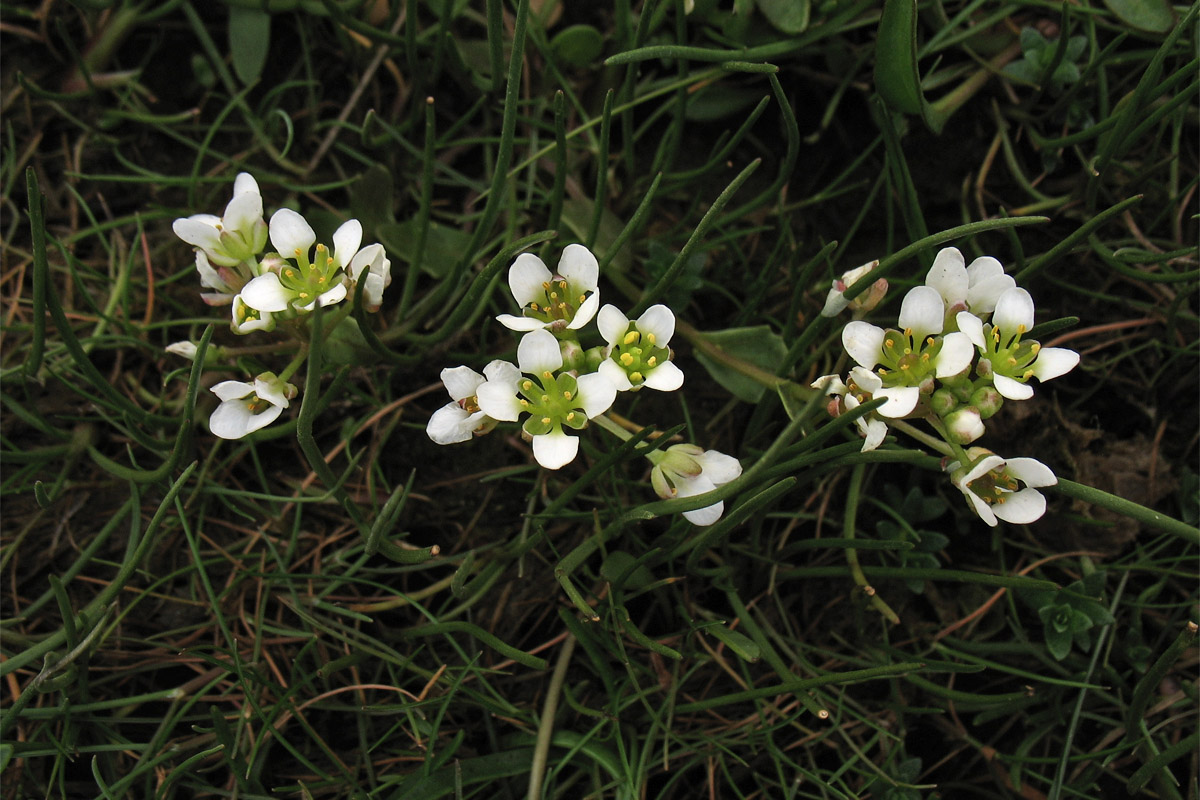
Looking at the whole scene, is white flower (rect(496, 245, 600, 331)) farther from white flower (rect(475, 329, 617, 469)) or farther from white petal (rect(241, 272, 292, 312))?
white petal (rect(241, 272, 292, 312))

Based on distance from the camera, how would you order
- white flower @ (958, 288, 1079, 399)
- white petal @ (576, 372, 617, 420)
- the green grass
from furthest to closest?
1. the green grass
2. white flower @ (958, 288, 1079, 399)
3. white petal @ (576, 372, 617, 420)

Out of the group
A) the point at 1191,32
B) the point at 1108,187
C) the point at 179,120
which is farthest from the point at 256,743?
the point at 1191,32

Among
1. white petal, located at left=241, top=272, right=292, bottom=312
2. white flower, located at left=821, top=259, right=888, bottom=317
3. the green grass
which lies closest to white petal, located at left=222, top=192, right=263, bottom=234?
white petal, located at left=241, top=272, right=292, bottom=312

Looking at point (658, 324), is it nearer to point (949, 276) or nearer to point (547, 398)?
point (547, 398)

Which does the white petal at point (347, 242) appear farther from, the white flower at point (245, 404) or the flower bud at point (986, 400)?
the flower bud at point (986, 400)

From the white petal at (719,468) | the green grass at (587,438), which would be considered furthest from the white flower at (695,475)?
the green grass at (587,438)

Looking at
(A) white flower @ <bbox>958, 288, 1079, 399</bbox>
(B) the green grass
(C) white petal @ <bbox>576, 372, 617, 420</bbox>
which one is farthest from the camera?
(B) the green grass
